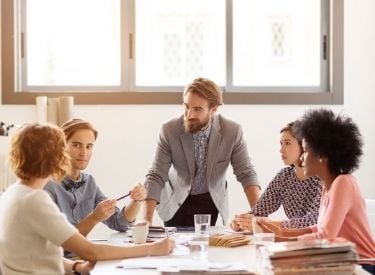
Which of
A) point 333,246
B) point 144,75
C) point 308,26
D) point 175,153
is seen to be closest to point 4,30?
point 144,75

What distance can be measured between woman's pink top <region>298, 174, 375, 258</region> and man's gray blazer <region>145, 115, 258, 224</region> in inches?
42.8

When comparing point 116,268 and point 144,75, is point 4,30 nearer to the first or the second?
point 144,75

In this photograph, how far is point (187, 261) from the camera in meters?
2.09

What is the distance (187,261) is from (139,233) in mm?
390

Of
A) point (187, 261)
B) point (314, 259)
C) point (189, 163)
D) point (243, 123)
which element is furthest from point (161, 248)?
point (243, 123)

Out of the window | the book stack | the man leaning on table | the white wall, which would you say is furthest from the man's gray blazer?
the book stack

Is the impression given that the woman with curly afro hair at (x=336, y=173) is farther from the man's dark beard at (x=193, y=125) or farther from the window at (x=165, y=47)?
the window at (x=165, y=47)

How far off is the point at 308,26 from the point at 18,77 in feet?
6.63

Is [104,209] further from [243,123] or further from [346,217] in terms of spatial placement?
[243,123]

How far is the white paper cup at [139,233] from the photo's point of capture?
2432 mm

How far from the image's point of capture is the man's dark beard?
339cm

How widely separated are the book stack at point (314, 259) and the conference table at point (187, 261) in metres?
0.12

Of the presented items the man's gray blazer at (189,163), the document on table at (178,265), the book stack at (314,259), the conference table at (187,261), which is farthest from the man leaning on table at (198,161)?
the book stack at (314,259)

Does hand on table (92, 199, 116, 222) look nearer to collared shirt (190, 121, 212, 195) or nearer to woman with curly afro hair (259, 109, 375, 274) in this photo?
woman with curly afro hair (259, 109, 375, 274)
